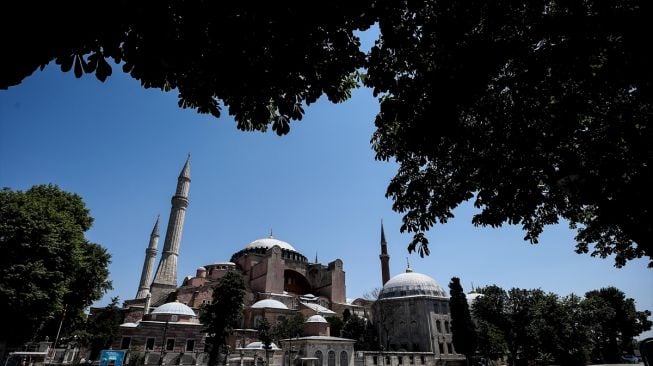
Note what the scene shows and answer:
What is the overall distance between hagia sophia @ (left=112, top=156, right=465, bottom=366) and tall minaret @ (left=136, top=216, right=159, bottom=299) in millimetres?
142

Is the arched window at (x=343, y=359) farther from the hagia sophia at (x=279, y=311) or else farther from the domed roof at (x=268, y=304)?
the domed roof at (x=268, y=304)

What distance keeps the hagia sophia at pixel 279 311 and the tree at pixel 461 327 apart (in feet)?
13.7

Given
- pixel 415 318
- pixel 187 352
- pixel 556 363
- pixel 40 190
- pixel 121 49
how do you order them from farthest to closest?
pixel 415 318
pixel 556 363
pixel 187 352
pixel 40 190
pixel 121 49

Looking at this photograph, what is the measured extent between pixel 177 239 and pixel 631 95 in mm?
46666

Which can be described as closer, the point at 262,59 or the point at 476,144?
the point at 262,59

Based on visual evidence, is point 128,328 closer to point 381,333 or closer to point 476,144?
point 381,333

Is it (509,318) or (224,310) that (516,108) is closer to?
(224,310)

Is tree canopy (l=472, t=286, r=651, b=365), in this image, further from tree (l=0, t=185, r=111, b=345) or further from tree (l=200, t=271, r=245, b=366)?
tree (l=0, t=185, r=111, b=345)

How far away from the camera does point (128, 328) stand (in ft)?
96.1

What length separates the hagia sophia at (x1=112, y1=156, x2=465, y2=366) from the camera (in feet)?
93.5

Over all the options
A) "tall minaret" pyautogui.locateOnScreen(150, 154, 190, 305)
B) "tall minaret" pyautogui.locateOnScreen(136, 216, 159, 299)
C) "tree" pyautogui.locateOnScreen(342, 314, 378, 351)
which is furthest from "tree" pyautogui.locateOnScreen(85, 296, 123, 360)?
"tree" pyautogui.locateOnScreen(342, 314, 378, 351)

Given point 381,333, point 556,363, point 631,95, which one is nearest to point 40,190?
point 631,95

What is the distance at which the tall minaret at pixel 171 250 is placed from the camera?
42.3 meters

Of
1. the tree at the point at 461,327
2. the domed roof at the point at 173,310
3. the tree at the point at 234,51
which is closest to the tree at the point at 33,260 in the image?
the domed roof at the point at 173,310
